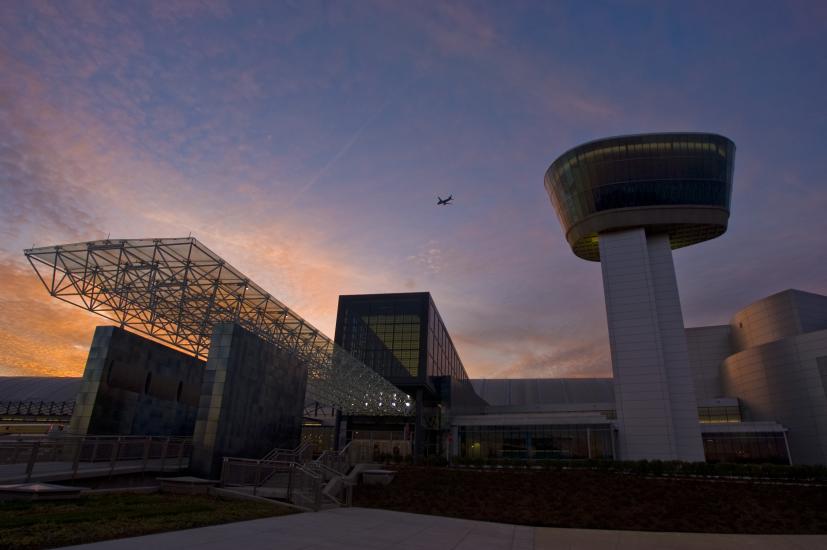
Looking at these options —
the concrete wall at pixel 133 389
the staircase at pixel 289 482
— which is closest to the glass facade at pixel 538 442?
the concrete wall at pixel 133 389

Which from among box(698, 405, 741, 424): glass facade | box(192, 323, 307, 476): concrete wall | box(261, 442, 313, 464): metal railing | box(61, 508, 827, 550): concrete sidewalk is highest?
box(698, 405, 741, 424): glass facade

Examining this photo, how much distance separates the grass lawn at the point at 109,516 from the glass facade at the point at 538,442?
41.3 meters

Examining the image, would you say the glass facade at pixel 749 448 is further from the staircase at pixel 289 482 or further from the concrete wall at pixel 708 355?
the staircase at pixel 289 482

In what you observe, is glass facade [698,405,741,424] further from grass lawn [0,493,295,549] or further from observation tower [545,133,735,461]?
grass lawn [0,493,295,549]

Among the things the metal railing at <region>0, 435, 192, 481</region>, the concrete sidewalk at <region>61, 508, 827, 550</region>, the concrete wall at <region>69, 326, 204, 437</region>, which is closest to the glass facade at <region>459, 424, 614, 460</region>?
the concrete wall at <region>69, 326, 204, 437</region>

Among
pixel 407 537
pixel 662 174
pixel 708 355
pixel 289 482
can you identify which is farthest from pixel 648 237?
pixel 407 537

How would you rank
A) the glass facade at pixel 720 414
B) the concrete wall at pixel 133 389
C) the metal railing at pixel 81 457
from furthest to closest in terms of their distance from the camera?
the glass facade at pixel 720 414
the concrete wall at pixel 133 389
the metal railing at pixel 81 457

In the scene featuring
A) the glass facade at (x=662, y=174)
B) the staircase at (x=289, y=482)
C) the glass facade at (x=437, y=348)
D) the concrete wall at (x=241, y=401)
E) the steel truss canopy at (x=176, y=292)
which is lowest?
the staircase at (x=289, y=482)

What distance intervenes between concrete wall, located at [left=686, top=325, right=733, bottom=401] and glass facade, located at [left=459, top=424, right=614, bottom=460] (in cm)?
3970

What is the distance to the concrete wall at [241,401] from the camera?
2178 centimetres

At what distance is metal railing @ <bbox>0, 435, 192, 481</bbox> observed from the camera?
15.1 meters

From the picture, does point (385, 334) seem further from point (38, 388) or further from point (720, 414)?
point (38, 388)

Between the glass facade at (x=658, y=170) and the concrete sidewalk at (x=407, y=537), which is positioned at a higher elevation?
the glass facade at (x=658, y=170)

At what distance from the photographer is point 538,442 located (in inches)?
2188
